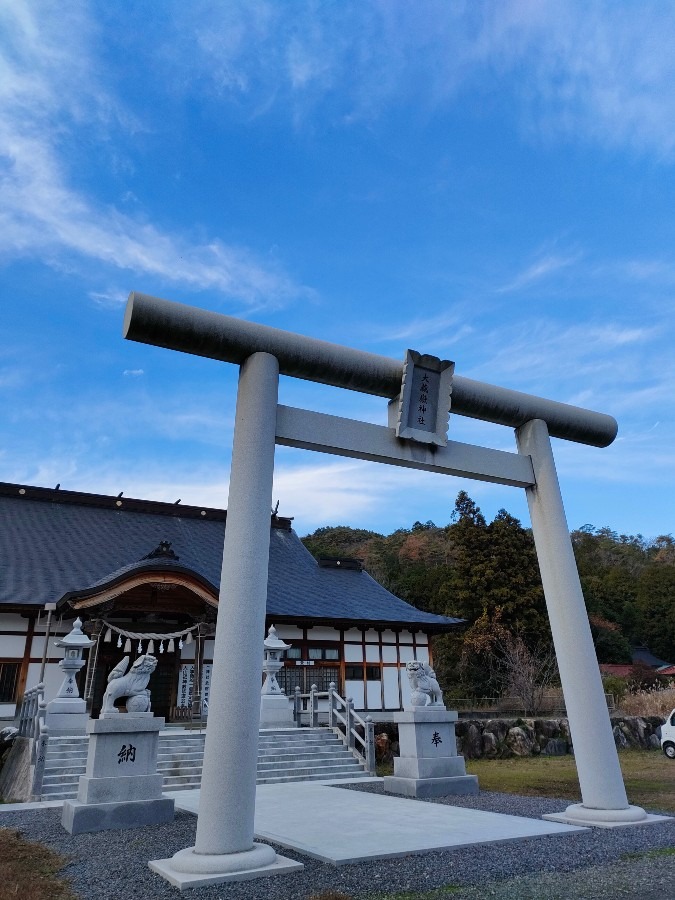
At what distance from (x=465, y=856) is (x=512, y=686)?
22621 mm

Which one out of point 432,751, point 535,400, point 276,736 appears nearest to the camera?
point 535,400

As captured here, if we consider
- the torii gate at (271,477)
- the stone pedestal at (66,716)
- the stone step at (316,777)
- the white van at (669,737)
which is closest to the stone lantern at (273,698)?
the stone step at (316,777)

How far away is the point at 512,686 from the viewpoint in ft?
85.6

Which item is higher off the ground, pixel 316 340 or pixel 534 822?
pixel 316 340

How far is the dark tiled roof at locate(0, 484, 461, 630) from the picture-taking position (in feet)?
58.5

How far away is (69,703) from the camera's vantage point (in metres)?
12.5

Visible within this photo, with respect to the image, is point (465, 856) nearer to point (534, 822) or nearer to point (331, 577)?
point (534, 822)

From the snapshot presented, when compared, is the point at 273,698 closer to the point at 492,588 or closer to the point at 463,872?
the point at 463,872

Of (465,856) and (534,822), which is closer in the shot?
(465,856)

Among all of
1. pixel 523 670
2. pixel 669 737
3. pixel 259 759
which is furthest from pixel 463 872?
pixel 523 670

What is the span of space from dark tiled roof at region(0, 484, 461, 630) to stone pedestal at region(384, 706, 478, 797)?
8112 mm

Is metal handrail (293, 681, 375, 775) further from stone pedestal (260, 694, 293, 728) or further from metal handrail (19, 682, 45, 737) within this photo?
metal handrail (19, 682, 45, 737)

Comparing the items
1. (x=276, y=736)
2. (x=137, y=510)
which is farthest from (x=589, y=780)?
(x=137, y=510)

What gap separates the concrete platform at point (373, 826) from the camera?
5.65 m
